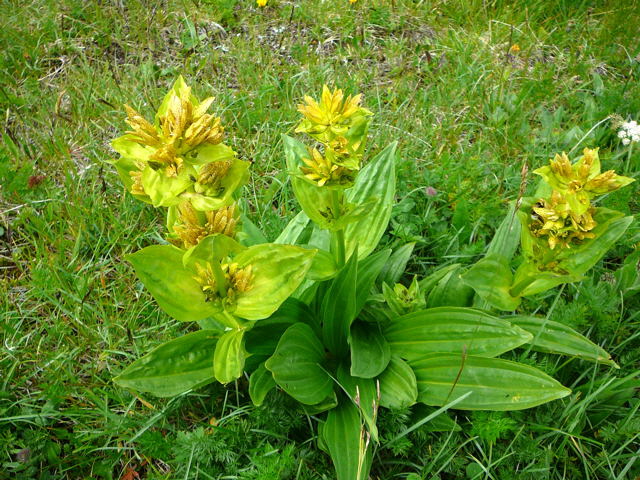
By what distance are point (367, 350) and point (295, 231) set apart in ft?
2.35

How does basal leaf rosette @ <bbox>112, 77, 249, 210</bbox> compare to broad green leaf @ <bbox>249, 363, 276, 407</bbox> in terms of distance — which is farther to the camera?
broad green leaf @ <bbox>249, 363, 276, 407</bbox>

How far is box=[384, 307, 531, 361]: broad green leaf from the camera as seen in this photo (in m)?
2.11

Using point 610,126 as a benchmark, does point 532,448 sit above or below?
below

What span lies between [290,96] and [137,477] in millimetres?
2696

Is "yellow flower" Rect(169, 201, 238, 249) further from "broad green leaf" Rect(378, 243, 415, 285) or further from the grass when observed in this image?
"broad green leaf" Rect(378, 243, 415, 285)

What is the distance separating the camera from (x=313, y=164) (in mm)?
1896

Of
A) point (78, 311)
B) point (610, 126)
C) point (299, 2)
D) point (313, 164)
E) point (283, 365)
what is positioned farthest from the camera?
point (299, 2)

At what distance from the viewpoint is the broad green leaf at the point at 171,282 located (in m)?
1.83

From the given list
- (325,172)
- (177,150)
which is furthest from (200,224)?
(325,172)

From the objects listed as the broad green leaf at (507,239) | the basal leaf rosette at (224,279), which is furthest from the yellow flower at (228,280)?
the broad green leaf at (507,239)

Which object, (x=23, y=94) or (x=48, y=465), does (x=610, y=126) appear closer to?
(x=48, y=465)

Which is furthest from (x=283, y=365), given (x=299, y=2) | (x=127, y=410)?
(x=299, y=2)

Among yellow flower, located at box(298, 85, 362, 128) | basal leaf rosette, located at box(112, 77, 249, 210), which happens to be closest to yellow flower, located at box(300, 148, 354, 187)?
yellow flower, located at box(298, 85, 362, 128)

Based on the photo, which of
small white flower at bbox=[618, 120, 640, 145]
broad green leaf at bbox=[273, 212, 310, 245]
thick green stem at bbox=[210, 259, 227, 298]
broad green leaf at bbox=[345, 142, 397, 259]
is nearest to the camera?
thick green stem at bbox=[210, 259, 227, 298]
